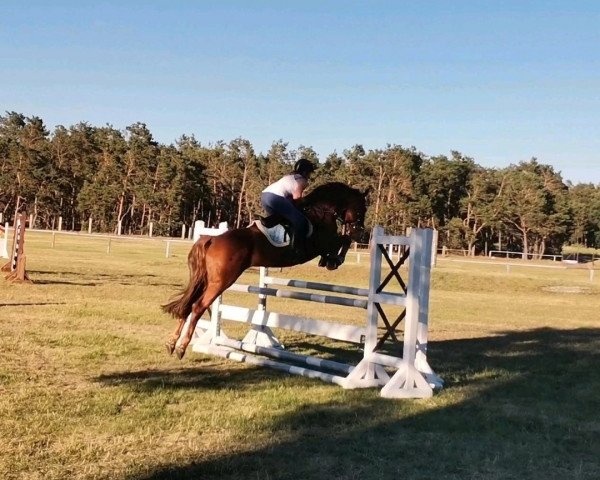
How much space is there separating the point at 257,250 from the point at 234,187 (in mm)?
83973

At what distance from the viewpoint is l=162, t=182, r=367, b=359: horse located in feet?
24.5

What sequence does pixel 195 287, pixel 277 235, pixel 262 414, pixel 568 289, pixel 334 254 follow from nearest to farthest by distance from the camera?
pixel 262 414 < pixel 277 235 < pixel 334 254 < pixel 195 287 < pixel 568 289

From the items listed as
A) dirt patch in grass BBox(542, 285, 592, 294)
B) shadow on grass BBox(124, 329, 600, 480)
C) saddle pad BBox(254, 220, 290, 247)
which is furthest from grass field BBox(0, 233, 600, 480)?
dirt patch in grass BBox(542, 285, 592, 294)

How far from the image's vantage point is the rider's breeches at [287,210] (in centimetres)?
733

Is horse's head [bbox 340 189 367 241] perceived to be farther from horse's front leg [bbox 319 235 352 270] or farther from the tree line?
the tree line

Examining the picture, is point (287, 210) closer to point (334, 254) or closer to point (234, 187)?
point (334, 254)

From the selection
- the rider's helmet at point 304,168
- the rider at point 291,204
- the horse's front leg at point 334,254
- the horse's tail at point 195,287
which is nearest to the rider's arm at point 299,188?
the rider at point 291,204

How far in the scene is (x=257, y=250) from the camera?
7512 mm

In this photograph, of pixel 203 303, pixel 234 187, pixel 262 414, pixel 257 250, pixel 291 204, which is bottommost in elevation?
pixel 262 414

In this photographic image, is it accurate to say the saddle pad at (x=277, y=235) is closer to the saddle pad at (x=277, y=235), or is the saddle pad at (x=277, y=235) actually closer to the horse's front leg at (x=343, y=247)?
the saddle pad at (x=277, y=235)

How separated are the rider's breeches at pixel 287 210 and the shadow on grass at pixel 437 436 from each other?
1.90 m

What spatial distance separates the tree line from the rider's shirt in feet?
216

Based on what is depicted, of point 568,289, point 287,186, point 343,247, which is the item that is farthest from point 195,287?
point 568,289

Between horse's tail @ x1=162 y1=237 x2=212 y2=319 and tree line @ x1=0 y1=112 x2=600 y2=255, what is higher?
tree line @ x1=0 y1=112 x2=600 y2=255
